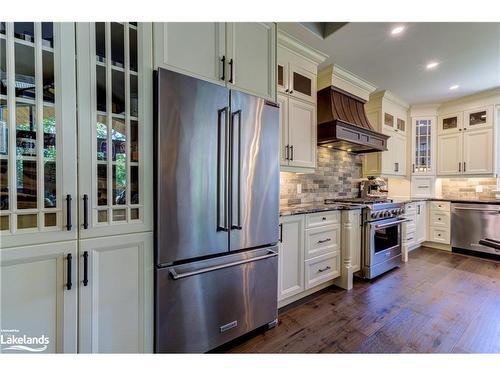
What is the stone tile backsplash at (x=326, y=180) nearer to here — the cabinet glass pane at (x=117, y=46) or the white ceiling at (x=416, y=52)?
the white ceiling at (x=416, y=52)

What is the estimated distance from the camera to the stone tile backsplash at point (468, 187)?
414cm

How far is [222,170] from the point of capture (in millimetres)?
1573

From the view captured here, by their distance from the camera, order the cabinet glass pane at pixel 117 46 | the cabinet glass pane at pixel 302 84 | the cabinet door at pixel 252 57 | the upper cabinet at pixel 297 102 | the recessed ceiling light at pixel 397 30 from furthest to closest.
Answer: the cabinet glass pane at pixel 302 84 < the upper cabinet at pixel 297 102 < the recessed ceiling light at pixel 397 30 < the cabinet door at pixel 252 57 < the cabinet glass pane at pixel 117 46

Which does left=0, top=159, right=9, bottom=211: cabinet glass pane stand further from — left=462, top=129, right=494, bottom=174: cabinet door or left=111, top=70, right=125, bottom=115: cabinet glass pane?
left=462, top=129, right=494, bottom=174: cabinet door

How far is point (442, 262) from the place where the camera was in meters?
3.54

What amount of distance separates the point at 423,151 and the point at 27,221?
5.52 meters

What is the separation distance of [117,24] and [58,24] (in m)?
0.27

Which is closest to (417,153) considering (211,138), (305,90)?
(305,90)

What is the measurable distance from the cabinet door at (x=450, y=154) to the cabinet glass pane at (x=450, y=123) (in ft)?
0.50

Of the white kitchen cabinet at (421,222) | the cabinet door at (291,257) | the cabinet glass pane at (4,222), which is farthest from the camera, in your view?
the white kitchen cabinet at (421,222)

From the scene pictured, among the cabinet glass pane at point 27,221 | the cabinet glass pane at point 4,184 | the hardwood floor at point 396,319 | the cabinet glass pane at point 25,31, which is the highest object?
the cabinet glass pane at point 25,31

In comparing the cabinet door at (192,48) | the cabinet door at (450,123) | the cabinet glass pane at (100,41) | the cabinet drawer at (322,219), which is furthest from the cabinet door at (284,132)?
the cabinet door at (450,123)

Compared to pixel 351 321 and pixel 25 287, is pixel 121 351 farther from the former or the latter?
pixel 351 321

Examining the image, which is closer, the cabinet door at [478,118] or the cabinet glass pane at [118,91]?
the cabinet glass pane at [118,91]
